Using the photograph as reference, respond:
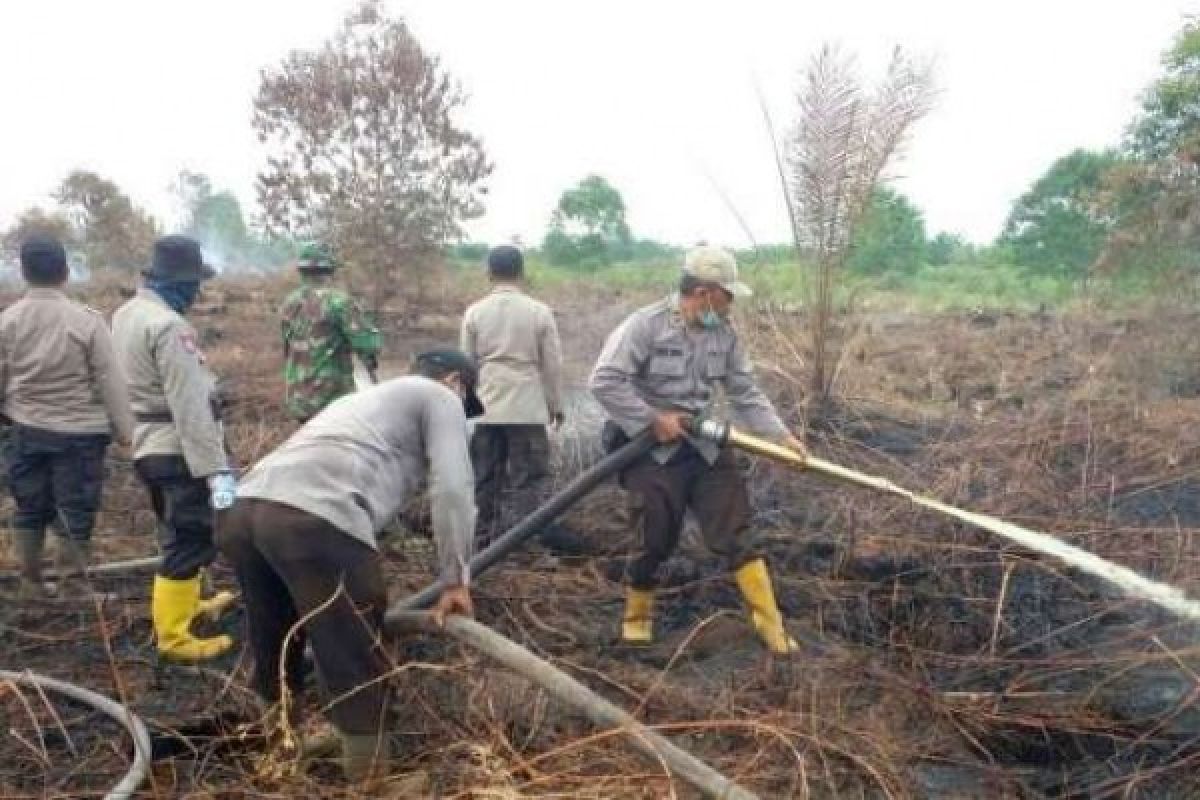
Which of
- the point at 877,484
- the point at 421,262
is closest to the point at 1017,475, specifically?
the point at 877,484

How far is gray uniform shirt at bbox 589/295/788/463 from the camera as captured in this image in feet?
14.8

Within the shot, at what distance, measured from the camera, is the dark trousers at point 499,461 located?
231 inches

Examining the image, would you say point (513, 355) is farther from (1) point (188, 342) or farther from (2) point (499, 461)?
(1) point (188, 342)

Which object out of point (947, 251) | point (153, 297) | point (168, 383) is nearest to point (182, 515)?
point (168, 383)

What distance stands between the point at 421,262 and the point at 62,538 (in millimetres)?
7939

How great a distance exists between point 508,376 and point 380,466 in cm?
259

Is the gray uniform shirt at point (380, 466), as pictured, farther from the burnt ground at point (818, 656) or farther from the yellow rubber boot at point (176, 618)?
the yellow rubber boot at point (176, 618)

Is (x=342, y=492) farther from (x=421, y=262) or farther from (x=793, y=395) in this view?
(x=421, y=262)

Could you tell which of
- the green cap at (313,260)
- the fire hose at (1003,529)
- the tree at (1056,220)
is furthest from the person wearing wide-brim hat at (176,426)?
the tree at (1056,220)

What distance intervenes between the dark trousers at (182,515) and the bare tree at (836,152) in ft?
16.7

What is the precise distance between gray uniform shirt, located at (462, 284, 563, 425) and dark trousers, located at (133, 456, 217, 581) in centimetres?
176

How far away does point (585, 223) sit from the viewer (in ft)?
97.5

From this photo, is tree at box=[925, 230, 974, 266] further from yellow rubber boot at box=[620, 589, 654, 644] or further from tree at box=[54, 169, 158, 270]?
yellow rubber boot at box=[620, 589, 654, 644]

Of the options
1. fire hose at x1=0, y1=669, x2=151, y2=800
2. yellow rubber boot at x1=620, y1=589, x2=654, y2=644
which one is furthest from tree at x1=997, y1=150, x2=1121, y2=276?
fire hose at x1=0, y1=669, x2=151, y2=800
